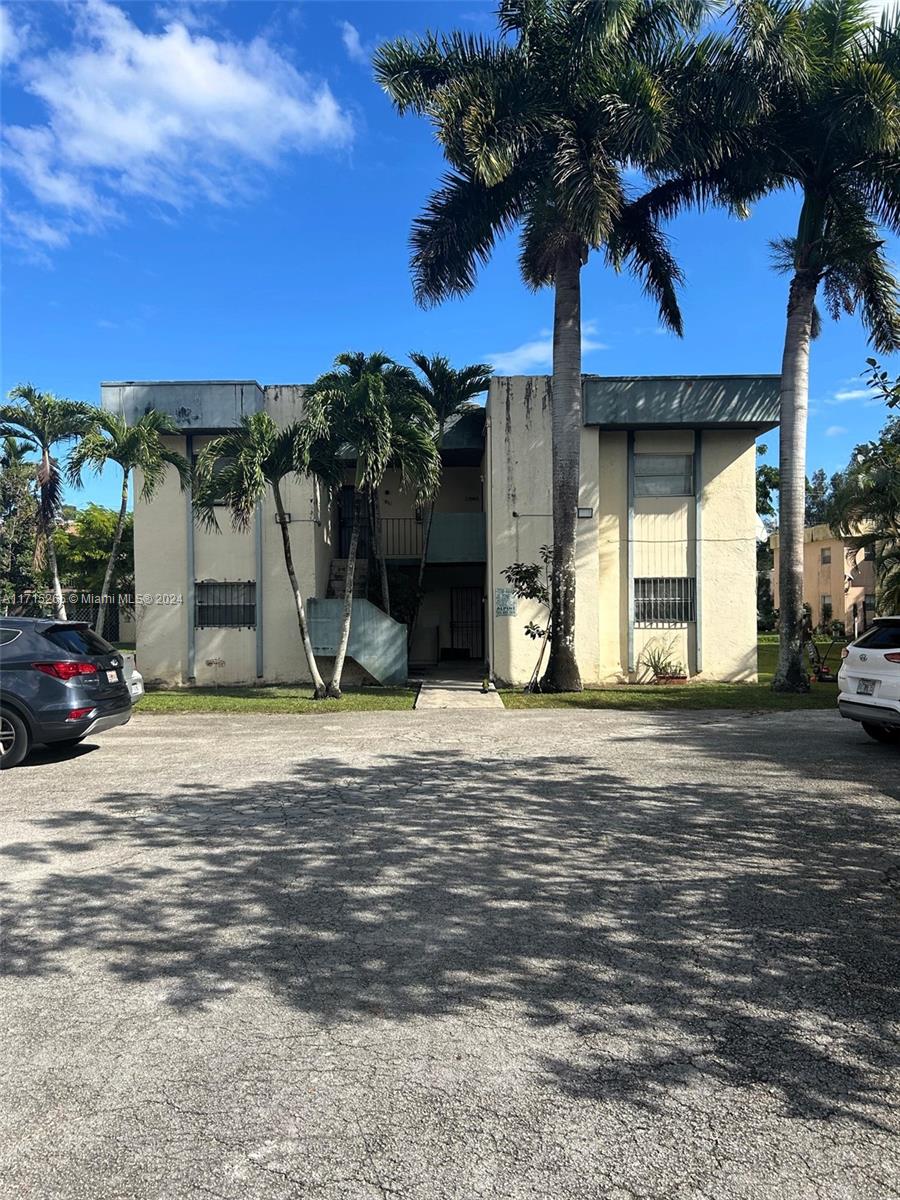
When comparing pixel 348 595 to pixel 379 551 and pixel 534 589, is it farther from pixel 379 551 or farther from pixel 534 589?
pixel 379 551

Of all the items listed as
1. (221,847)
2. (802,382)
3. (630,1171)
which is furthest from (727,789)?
(802,382)

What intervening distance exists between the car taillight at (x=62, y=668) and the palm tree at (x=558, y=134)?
370 inches

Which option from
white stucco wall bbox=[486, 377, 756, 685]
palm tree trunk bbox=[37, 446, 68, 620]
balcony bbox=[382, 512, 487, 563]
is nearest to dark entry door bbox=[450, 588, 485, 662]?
balcony bbox=[382, 512, 487, 563]

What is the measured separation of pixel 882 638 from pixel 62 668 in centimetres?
891

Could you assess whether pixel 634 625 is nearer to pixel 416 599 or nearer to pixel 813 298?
pixel 416 599

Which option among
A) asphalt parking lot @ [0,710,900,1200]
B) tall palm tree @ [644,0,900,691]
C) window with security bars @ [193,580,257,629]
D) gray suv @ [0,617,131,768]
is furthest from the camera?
window with security bars @ [193,580,257,629]

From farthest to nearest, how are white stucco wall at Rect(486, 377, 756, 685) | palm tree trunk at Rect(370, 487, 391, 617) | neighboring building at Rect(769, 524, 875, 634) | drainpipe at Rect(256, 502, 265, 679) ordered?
neighboring building at Rect(769, 524, 875, 634) → palm tree trunk at Rect(370, 487, 391, 617) → drainpipe at Rect(256, 502, 265, 679) → white stucco wall at Rect(486, 377, 756, 685)

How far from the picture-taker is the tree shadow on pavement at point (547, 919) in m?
3.24

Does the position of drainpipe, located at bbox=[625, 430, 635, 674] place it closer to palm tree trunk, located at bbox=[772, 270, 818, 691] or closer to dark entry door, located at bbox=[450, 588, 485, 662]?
palm tree trunk, located at bbox=[772, 270, 818, 691]

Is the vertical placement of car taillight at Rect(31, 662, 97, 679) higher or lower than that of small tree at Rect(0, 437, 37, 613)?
lower

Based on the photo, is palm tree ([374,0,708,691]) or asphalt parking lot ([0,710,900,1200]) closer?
asphalt parking lot ([0,710,900,1200])

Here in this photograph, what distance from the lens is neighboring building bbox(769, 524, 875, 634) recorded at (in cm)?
3922

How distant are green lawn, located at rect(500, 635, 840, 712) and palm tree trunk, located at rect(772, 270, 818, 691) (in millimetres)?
924

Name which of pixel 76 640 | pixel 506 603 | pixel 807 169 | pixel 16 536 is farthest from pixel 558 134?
pixel 16 536
